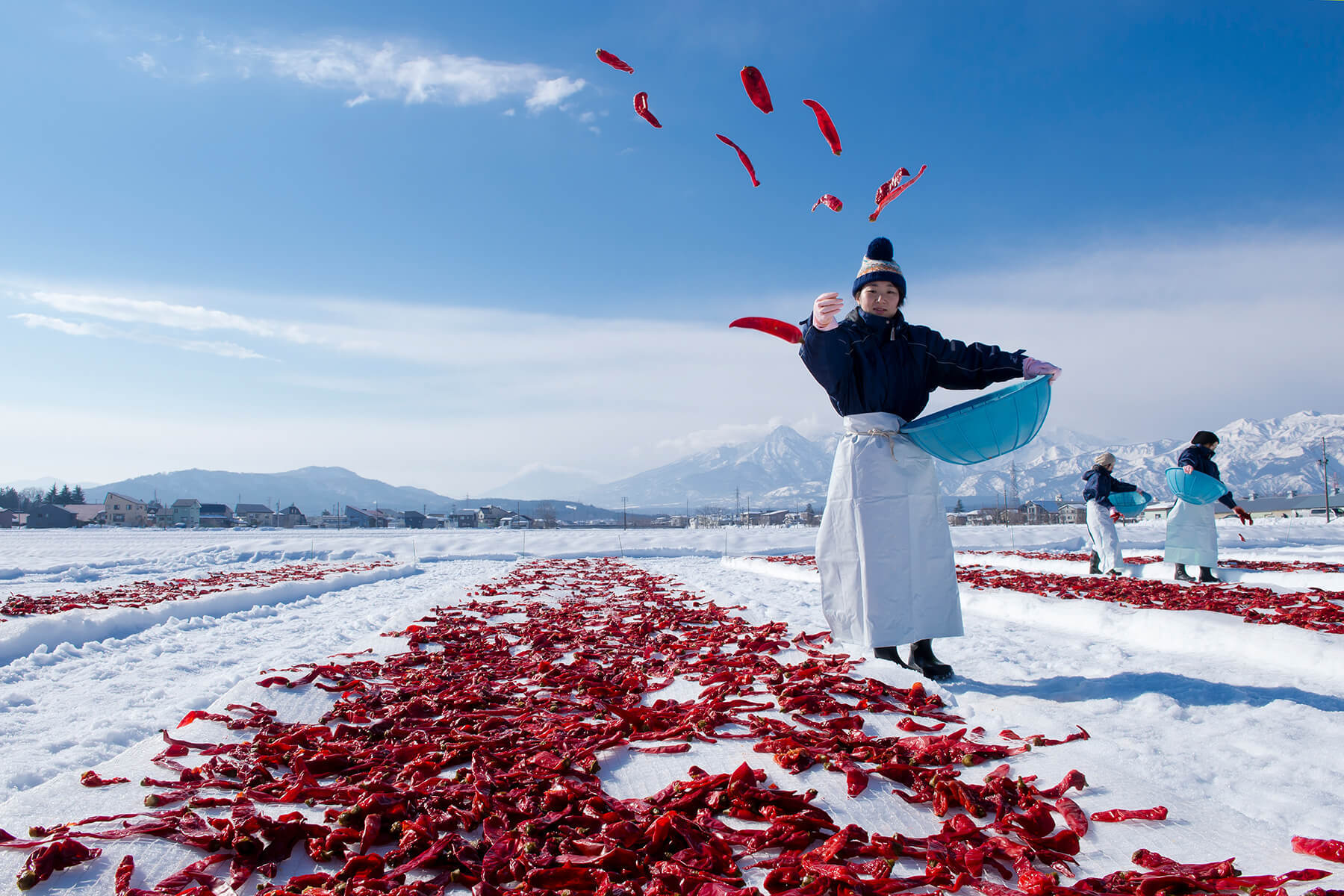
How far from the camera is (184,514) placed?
10169 cm

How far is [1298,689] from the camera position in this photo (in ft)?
12.7

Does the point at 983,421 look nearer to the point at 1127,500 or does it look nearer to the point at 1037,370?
the point at 1037,370

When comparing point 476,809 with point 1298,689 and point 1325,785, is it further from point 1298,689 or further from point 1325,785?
point 1298,689

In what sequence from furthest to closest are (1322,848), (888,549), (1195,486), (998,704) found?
(1195,486)
(888,549)
(998,704)
(1322,848)

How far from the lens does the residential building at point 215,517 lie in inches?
3506

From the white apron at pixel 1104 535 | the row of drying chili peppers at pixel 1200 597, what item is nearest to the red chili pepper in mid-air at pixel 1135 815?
the row of drying chili peppers at pixel 1200 597

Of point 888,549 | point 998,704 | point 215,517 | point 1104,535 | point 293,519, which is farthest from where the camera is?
point 215,517

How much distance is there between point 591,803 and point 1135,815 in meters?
1.74

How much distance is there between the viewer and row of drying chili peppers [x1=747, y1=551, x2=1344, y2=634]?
580cm

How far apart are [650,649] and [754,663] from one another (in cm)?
108

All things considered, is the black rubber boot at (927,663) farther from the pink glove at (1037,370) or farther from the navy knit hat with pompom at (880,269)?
the navy knit hat with pompom at (880,269)

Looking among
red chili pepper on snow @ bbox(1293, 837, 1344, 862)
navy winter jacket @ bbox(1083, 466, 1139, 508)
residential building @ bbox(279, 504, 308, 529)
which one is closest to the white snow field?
red chili pepper on snow @ bbox(1293, 837, 1344, 862)

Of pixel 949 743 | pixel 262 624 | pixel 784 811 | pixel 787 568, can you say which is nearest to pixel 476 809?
pixel 784 811

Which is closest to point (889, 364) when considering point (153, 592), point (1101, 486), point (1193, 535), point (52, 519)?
point (1193, 535)
